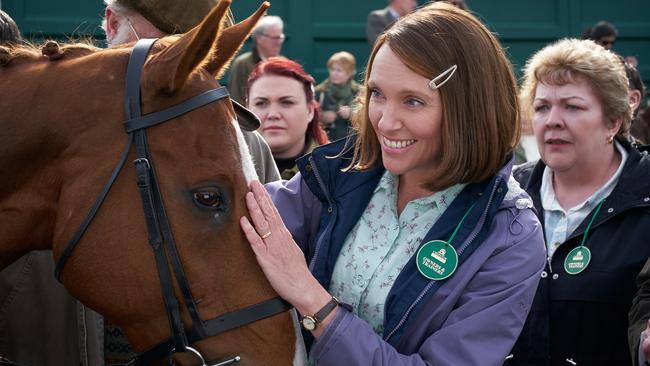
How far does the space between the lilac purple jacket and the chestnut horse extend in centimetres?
25

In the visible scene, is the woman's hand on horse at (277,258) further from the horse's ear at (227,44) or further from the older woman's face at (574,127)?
the older woman's face at (574,127)

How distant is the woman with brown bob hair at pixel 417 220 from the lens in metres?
2.49

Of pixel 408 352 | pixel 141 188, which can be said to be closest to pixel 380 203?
pixel 408 352

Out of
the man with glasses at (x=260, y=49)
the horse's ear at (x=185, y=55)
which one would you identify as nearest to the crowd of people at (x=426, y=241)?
the horse's ear at (x=185, y=55)

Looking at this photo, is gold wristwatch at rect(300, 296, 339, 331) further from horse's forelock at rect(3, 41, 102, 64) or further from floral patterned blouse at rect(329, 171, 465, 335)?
horse's forelock at rect(3, 41, 102, 64)

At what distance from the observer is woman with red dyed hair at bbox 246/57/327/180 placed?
4.85 meters

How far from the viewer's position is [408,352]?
103 inches

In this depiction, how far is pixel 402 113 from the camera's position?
8.86 ft

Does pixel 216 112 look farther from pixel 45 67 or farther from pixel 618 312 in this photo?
pixel 618 312

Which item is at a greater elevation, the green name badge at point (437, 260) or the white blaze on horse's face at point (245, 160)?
the white blaze on horse's face at point (245, 160)

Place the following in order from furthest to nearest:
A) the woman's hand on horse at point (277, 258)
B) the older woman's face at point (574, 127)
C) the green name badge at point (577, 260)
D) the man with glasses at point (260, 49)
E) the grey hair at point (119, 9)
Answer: the man with glasses at point (260, 49) → the older woman's face at point (574, 127) → the green name badge at point (577, 260) → the grey hair at point (119, 9) → the woman's hand on horse at point (277, 258)

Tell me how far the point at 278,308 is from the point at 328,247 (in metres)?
0.38

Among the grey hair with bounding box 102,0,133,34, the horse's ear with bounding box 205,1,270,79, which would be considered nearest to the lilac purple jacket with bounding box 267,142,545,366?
the horse's ear with bounding box 205,1,270,79

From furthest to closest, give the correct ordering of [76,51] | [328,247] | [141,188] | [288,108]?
[288,108], [328,247], [76,51], [141,188]
